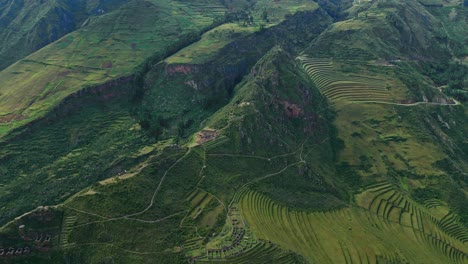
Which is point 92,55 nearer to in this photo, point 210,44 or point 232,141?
point 210,44

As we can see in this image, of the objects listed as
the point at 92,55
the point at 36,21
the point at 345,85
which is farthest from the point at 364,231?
the point at 36,21

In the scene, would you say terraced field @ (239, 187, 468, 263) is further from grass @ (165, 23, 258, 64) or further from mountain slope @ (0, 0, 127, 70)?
mountain slope @ (0, 0, 127, 70)

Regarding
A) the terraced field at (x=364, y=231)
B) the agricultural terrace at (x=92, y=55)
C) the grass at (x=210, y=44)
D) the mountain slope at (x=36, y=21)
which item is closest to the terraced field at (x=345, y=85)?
the grass at (x=210, y=44)

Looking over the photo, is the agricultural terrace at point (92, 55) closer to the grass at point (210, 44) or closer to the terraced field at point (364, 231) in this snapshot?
the grass at point (210, 44)

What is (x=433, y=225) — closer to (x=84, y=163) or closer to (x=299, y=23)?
(x=84, y=163)

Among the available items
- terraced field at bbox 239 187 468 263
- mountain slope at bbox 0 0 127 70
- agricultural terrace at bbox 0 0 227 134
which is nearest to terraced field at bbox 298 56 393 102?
terraced field at bbox 239 187 468 263
